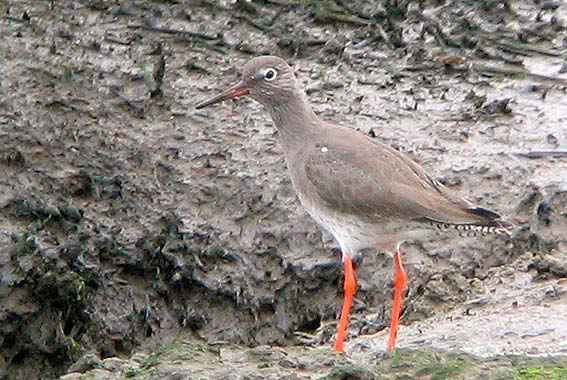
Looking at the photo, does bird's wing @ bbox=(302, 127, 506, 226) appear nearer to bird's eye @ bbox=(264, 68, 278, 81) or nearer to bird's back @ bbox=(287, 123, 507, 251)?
bird's back @ bbox=(287, 123, 507, 251)

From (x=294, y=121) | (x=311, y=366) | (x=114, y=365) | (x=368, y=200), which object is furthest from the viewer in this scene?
(x=294, y=121)

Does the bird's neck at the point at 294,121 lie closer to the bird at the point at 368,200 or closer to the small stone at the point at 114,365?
the bird at the point at 368,200

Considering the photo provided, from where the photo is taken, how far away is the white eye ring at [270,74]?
29.5ft

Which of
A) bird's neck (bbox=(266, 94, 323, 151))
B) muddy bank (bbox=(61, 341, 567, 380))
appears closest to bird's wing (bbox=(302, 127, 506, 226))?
bird's neck (bbox=(266, 94, 323, 151))

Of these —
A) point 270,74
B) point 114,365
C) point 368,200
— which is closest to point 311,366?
point 114,365

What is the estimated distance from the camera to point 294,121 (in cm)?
880

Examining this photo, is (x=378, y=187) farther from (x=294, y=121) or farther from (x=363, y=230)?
(x=294, y=121)

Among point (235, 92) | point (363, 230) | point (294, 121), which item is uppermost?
point (235, 92)

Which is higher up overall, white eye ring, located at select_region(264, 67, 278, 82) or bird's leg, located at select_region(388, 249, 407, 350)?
white eye ring, located at select_region(264, 67, 278, 82)

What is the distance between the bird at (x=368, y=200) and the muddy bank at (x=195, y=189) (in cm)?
59

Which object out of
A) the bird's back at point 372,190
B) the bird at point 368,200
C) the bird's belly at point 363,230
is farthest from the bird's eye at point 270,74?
the bird's belly at point 363,230

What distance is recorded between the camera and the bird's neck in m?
8.67

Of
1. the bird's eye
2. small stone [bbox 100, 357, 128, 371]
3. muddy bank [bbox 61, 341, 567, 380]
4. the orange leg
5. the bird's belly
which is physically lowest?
small stone [bbox 100, 357, 128, 371]

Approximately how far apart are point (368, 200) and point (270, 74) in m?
1.33
